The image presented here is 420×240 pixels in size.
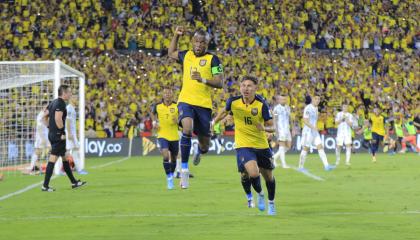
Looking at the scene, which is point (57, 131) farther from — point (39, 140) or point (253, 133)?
point (39, 140)

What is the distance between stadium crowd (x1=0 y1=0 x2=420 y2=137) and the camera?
141 feet

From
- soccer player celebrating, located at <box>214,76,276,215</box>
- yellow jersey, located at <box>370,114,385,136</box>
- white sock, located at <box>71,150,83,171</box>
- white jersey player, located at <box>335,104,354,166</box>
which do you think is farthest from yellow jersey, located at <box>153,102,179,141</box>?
yellow jersey, located at <box>370,114,385,136</box>

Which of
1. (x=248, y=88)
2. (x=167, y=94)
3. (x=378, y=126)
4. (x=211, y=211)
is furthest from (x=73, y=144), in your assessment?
Result: (x=378, y=126)

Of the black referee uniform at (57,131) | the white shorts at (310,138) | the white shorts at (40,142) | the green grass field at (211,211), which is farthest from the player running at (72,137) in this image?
the white shorts at (310,138)

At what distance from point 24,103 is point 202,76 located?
1532cm

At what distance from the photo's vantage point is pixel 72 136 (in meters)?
23.0

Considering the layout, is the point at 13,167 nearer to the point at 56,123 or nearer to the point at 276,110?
the point at 276,110

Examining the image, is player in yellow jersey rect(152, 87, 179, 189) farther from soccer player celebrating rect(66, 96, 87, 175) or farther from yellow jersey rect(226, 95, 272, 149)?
yellow jersey rect(226, 95, 272, 149)

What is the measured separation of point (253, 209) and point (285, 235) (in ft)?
10.6

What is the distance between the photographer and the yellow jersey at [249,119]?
12461 mm

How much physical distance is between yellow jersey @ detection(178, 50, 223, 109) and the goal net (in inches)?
377

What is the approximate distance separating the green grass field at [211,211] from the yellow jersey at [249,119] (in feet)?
3.62

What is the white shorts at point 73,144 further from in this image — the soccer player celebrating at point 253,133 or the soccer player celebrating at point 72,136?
the soccer player celebrating at point 253,133

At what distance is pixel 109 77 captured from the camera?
43344mm
